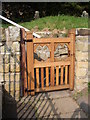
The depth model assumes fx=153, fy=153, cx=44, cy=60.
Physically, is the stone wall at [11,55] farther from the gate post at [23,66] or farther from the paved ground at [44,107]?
the paved ground at [44,107]

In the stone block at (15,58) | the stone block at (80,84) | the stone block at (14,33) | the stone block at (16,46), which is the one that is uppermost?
the stone block at (14,33)

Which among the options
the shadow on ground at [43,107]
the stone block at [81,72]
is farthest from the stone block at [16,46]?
the stone block at [81,72]

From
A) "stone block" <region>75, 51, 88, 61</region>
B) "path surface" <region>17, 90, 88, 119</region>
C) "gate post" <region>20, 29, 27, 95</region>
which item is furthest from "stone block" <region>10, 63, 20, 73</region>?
"stone block" <region>75, 51, 88, 61</region>

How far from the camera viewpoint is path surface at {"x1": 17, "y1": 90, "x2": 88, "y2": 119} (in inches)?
131

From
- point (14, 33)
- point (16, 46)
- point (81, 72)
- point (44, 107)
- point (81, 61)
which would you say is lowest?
point (44, 107)

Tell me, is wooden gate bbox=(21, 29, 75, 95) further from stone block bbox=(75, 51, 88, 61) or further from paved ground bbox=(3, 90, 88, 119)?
paved ground bbox=(3, 90, 88, 119)

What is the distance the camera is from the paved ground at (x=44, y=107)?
331 centimetres

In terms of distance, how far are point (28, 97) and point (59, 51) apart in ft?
8.66

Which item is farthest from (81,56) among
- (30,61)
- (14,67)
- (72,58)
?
(14,67)

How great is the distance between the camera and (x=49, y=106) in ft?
12.0

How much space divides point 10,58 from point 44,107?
57.1 inches

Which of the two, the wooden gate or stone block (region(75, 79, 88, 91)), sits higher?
the wooden gate

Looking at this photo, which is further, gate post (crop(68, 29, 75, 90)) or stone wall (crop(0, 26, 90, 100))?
gate post (crop(68, 29, 75, 90))

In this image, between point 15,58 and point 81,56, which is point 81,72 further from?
point 15,58
